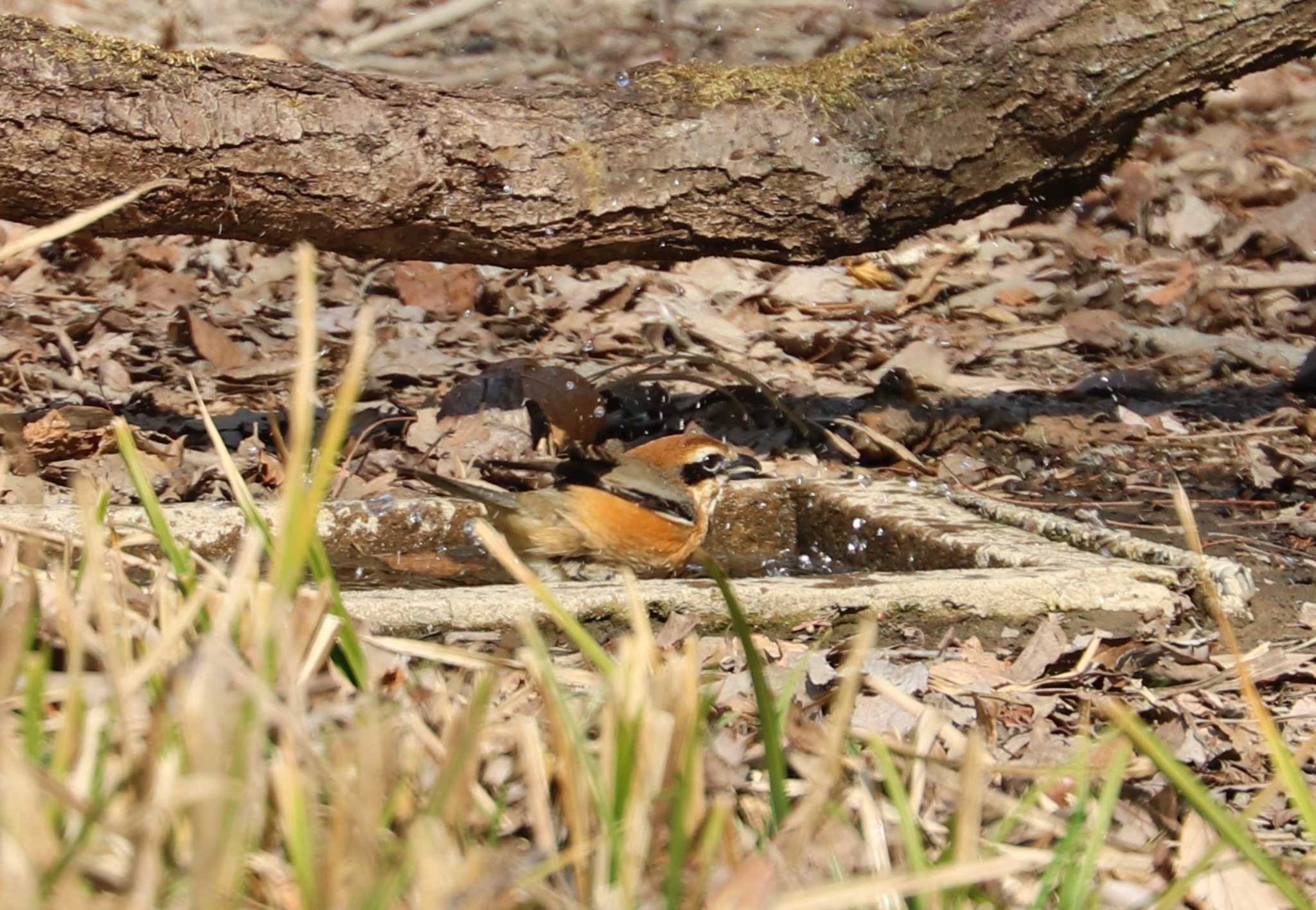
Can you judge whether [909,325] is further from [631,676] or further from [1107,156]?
[631,676]

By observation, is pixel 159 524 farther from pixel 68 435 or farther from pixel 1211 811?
pixel 68 435

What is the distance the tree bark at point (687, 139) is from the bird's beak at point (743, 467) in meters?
0.87

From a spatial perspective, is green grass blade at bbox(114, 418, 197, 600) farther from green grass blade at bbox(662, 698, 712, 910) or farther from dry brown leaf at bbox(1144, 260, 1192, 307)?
dry brown leaf at bbox(1144, 260, 1192, 307)

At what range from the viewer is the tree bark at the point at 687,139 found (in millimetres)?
6195

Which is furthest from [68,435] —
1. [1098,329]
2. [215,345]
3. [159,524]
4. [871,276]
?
[1098,329]

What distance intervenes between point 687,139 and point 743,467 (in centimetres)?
133

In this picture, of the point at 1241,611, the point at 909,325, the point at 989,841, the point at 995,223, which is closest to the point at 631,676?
the point at 989,841

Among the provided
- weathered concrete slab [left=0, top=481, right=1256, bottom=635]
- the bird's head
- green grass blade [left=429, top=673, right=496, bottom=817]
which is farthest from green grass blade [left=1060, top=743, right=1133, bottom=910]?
the bird's head

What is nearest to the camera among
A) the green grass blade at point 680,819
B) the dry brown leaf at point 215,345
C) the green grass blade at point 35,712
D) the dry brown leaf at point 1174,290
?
the green grass blade at point 680,819

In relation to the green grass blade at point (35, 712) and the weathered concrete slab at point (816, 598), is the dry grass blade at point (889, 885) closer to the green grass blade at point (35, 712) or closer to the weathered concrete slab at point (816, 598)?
the green grass blade at point (35, 712)

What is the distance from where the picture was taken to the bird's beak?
6562 mm

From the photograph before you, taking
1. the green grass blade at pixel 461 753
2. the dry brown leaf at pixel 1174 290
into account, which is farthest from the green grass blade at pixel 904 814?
the dry brown leaf at pixel 1174 290

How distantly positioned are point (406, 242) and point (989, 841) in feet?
15.2

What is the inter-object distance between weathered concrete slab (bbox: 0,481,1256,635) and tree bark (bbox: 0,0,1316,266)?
1149 mm
